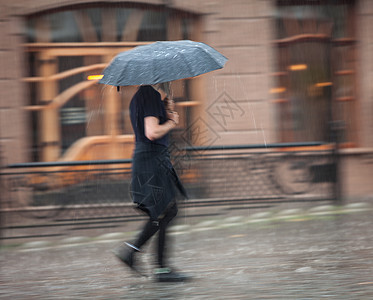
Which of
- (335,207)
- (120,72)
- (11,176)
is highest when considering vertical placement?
(120,72)

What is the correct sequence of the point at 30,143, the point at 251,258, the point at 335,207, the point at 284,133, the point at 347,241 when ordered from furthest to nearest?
the point at 284,133, the point at 30,143, the point at 335,207, the point at 347,241, the point at 251,258

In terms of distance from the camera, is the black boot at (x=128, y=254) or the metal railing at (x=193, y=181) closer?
the black boot at (x=128, y=254)

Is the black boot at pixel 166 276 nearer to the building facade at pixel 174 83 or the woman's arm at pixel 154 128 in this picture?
the woman's arm at pixel 154 128

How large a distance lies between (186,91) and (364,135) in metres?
3.37

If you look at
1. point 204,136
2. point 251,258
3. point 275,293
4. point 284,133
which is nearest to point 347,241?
point 251,258

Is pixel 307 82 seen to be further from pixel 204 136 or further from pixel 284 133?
pixel 204 136

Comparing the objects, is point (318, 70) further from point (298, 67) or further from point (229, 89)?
point (229, 89)

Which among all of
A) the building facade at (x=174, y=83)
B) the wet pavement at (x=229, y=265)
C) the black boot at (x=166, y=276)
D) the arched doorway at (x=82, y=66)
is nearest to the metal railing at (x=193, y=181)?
the wet pavement at (x=229, y=265)

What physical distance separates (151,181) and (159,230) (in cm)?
43

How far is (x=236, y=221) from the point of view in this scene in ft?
25.1

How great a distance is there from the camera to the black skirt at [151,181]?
4.51 metres

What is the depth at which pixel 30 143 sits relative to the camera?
939cm

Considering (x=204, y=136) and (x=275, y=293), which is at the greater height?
(x=204, y=136)

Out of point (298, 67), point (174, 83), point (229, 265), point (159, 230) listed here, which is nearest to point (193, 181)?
point (174, 83)
